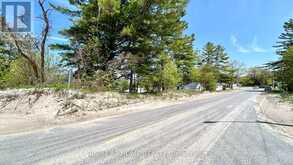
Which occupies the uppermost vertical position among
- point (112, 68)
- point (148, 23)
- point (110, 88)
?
point (148, 23)

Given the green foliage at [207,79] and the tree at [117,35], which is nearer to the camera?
the tree at [117,35]

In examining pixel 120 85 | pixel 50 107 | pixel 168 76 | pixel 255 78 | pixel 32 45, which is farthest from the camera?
pixel 255 78

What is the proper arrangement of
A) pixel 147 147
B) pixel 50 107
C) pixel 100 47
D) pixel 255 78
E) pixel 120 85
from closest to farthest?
pixel 147 147, pixel 50 107, pixel 100 47, pixel 120 85, pixel 255 78

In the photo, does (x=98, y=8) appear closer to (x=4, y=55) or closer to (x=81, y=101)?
(x=81, y=101)

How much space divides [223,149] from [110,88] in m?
15.0

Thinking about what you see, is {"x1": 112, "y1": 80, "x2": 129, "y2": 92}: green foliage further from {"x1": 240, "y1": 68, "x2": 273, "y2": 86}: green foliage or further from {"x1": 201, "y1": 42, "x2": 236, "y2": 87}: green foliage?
{"x1": 240, "y1": 68, "x2": 273, "y2": 86}: green foliage

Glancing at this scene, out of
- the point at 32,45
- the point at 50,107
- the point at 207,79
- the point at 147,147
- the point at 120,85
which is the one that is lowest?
the point at 147,147

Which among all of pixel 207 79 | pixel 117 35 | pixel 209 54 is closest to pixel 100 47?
pixel 117 35

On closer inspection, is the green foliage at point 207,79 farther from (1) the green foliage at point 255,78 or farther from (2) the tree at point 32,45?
(1) the green foliage at point 255,78

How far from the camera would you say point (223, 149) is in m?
6.43

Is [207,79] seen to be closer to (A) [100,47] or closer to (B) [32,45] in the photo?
(A) [100,47]

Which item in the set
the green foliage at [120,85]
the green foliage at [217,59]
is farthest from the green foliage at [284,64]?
the green foliage at [120,85]

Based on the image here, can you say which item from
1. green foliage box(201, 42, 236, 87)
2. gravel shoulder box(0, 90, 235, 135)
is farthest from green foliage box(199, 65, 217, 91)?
gravel shoulder box(0, 90, 235, 135)

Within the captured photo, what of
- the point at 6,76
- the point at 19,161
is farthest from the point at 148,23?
the point at 19,161
